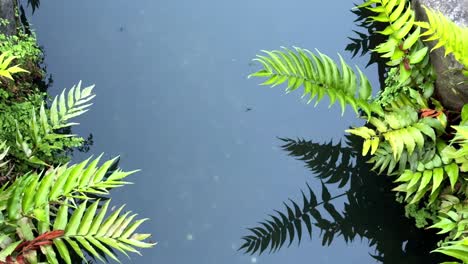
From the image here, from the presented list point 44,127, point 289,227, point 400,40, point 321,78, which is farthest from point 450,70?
point 44,127

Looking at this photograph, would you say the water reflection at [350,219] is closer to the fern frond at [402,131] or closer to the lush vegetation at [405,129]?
the lush vegetation at [405,129]

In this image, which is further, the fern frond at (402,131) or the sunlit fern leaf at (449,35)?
the fern frond at (402,131)

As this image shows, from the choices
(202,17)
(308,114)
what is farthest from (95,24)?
(308,114)

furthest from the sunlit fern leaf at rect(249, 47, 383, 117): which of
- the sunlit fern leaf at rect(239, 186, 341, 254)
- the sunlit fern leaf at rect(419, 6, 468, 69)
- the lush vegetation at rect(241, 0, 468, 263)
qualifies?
the sunlit fern leaf at rect(239, 186, 341, 254)

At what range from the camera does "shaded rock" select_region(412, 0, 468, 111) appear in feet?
9.90

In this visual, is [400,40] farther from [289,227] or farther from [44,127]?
[44,127]

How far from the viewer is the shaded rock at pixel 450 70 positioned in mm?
3018

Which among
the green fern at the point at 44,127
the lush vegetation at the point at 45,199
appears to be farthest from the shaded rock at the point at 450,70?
the green fern at the point at 44,127

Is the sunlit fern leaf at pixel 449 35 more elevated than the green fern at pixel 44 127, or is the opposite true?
the sunlit fern leaf at pixel 449 35

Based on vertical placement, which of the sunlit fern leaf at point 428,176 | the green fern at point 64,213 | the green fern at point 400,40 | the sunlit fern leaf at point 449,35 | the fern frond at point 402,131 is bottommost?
the green fern at point 64,213

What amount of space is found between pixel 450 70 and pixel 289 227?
1.18 m

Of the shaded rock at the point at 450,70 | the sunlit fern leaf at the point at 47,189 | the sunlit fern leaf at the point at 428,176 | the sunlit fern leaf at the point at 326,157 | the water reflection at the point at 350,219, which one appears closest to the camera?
the sunlit fern leaf at the point at 47,189

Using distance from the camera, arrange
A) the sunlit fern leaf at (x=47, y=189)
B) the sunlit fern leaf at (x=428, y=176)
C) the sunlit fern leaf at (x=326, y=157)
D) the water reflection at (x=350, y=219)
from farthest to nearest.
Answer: the sunlit fern leaf at (x=326, y=157) < the water reflection at (x=350, y=219) < the sunlit fern leaf at (x=428, y=176) < the sunlit fern leaf at (x=47, y=189)

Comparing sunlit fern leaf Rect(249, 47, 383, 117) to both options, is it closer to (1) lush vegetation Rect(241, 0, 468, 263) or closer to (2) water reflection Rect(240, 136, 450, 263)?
(1) lush vegetation Rect(241, 0, 468, 263)
